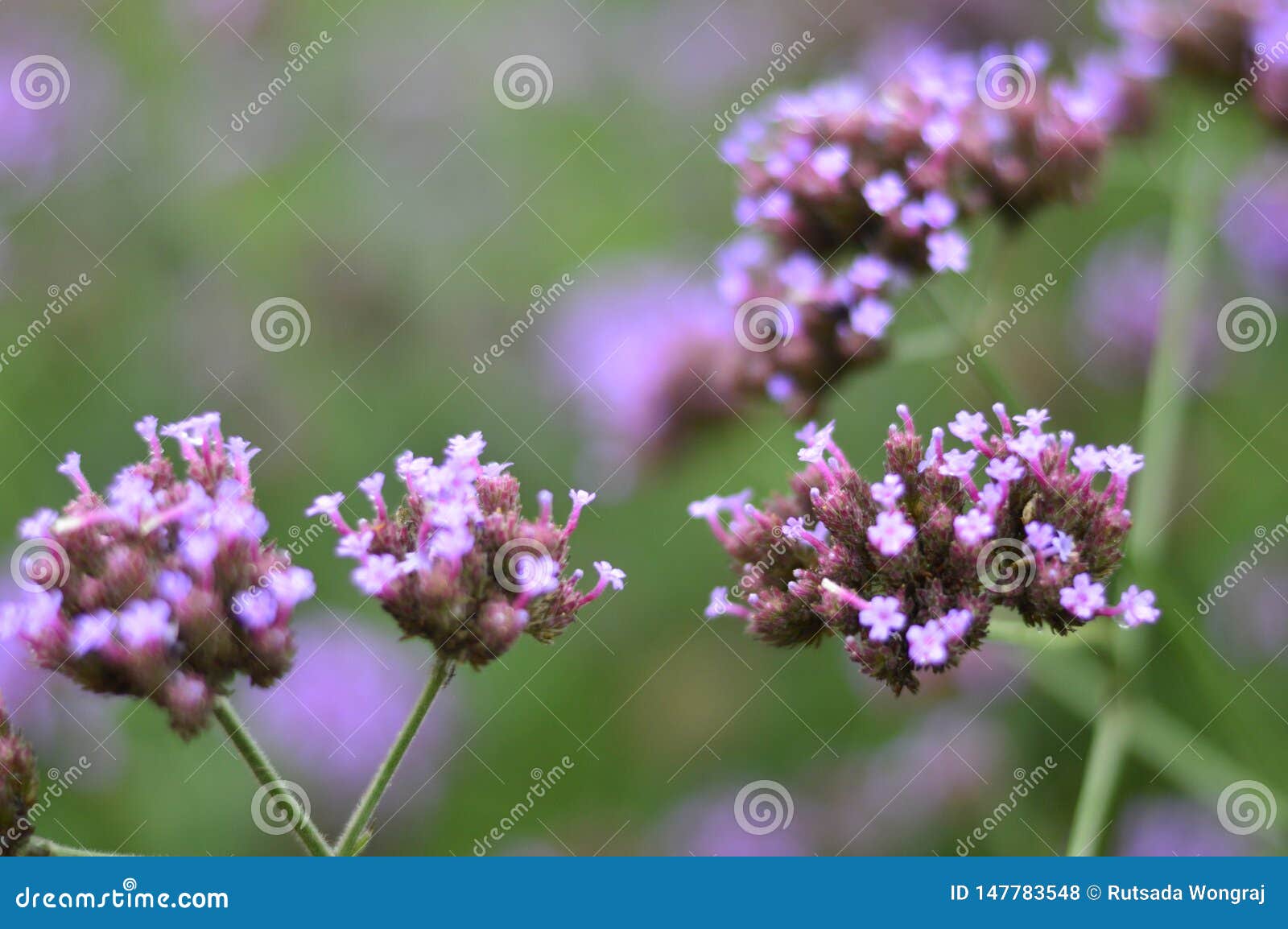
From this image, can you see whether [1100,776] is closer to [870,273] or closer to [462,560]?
[870,273]

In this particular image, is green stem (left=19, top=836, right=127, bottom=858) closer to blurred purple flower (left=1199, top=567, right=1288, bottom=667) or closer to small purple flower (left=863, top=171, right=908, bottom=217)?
small purple flower (left=863, top=171, right=908, bottom=217)

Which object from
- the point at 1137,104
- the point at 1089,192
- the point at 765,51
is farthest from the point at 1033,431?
the point at 765,51

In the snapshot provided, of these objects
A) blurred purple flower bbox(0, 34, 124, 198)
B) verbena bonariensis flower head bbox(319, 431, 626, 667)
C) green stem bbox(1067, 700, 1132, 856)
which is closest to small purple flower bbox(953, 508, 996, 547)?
verbena bonariensis flower head bbox(319, 431, 626, 667)

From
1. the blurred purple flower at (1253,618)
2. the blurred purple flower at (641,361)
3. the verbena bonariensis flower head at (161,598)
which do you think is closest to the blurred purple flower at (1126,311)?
the blurred purple flower at (1253,618)

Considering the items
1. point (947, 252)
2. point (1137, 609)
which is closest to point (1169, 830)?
point (1137, 609)

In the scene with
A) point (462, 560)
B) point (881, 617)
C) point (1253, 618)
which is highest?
point (1253, 618)

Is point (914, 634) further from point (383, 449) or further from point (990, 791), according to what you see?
point (383, 449)
